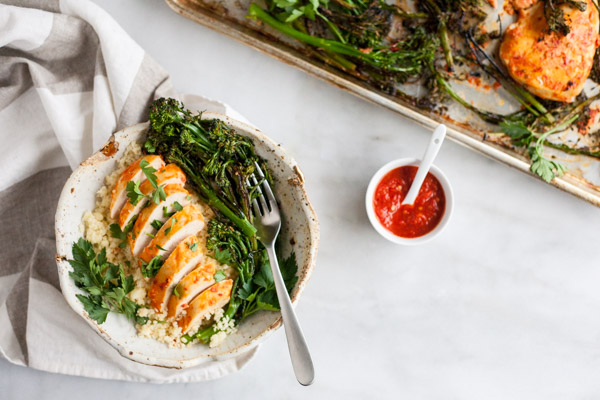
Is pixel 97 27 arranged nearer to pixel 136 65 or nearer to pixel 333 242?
pixel 136 65

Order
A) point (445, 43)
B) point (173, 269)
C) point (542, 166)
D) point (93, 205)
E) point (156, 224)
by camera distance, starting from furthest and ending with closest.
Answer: point (445, 43) → point (542, 166) → point (93, 205) → point (156, 224) → point (173, 269)

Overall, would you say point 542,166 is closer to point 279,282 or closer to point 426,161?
point 426,161

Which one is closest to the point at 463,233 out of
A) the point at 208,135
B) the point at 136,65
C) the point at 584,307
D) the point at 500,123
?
the point at 500,123

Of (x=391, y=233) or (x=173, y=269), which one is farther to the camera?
(x=391, y=233)

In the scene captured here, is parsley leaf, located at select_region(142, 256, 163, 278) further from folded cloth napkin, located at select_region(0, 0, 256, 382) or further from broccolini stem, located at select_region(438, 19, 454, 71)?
broccolini stem, located at select_region(438, 19, 454, 71)

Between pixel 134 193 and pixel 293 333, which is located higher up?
pixel 134 193

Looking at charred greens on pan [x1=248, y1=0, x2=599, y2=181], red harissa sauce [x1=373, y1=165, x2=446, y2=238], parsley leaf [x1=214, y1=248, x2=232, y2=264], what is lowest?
parsley leaf [x1=214, y1=248, x2=232, y2=264]

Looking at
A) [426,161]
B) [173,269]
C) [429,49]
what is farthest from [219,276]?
[429,49]

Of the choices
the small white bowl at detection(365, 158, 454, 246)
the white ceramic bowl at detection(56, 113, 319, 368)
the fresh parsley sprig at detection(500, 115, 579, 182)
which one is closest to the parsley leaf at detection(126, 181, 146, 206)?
the white ceramic bowl at detection(56, 113, 319, 368)
